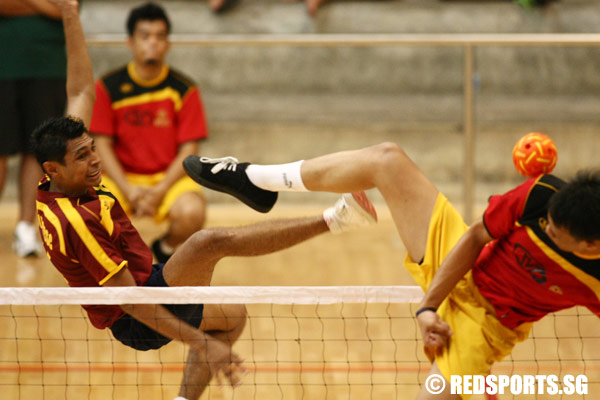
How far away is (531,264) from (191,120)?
3.31m

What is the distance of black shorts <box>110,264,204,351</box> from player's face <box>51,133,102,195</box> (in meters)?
0.49

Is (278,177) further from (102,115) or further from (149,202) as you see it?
(102,115)

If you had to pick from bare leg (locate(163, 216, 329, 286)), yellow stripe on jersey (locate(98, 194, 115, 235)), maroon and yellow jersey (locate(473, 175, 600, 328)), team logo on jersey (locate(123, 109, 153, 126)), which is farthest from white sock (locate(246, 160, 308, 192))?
team logo on jersey (locate(123, 109, 153, 126))

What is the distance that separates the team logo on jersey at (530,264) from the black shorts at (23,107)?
156 inches

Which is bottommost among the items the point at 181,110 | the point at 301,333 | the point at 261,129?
the point at 301,333

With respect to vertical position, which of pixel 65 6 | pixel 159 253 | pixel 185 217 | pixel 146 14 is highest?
pixel 65 6

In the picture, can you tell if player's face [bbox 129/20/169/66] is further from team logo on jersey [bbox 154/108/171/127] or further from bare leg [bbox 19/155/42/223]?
bare leg [bbox 19/155/42/223]

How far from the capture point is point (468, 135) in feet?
20.7

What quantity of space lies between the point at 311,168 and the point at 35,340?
2.06 metres

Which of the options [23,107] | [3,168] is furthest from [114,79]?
[3,168]

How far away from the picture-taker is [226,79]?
746 cm

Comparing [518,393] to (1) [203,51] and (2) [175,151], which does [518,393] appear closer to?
(2) [175,151]

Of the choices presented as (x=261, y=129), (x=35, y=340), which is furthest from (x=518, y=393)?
(x=261, y=129)

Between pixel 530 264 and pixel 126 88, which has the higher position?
pixel 126 88
